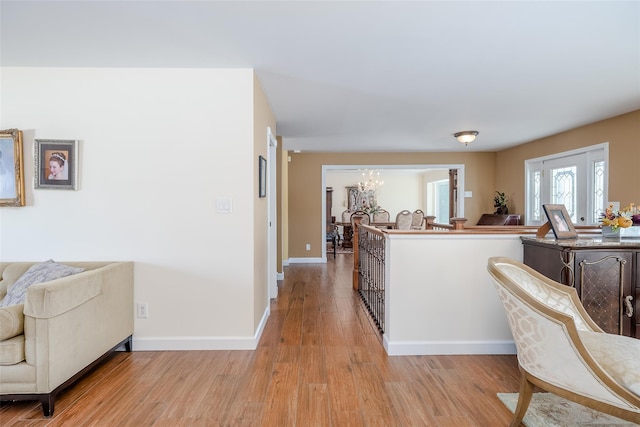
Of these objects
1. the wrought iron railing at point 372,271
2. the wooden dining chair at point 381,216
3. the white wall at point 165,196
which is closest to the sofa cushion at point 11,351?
the white wall at point 165,196

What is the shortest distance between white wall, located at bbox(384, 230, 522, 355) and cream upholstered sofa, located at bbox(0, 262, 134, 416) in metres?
2.19

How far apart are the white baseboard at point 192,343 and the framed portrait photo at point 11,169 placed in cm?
150

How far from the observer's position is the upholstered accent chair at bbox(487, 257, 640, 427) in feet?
4.71

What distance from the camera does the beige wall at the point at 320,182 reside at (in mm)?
7059

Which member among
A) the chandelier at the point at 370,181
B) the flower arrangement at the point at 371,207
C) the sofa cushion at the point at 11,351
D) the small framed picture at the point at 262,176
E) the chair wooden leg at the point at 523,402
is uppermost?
the chandelier at the point at 370,181

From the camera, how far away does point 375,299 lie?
12.0 ft

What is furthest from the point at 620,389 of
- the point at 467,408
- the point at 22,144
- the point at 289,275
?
the point at 289,275

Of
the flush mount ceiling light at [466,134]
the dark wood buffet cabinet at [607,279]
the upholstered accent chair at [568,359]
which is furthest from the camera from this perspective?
the flush mount ceiling light at [466,134]

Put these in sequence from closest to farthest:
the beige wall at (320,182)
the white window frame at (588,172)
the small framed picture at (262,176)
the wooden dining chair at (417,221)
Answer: the small framed picture at (262,176)
the white window frame at (588,172)
the wooden dining chair at (417,221)
the beige wall at (320,182)

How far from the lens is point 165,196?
281cm

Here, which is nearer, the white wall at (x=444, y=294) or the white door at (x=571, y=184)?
the white wall at (x=444, y=294)

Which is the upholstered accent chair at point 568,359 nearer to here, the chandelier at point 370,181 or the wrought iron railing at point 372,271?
the wrought iron railing at point 372,271

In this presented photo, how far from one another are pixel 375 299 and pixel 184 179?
2301mm

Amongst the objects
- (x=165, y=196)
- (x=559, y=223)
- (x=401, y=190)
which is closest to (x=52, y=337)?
(x=165, y=196)
